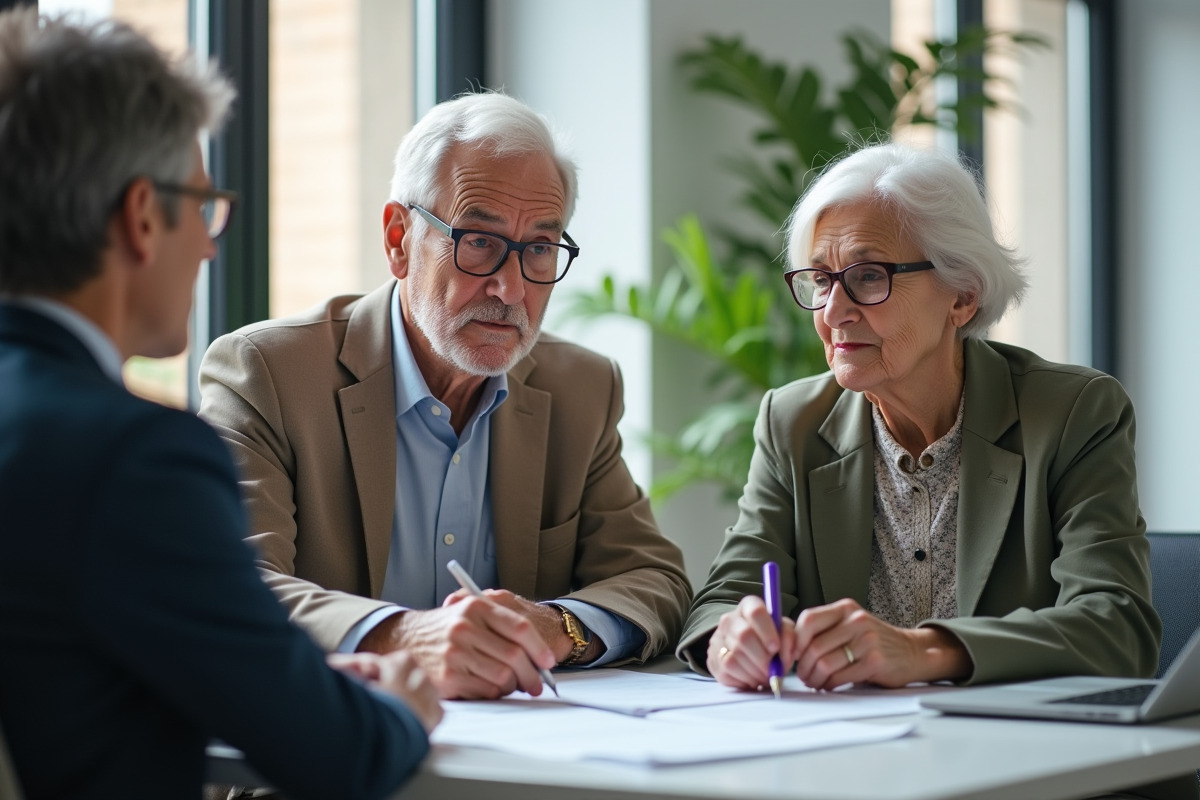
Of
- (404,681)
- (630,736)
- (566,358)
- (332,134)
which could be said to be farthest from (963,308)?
(332,134)

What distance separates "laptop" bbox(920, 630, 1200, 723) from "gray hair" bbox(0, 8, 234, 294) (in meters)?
0.99

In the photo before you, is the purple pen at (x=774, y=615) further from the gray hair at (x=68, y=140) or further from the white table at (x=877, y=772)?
the gray hair at (x=68, y=140)

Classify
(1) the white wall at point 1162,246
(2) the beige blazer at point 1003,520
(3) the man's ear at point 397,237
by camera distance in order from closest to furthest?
(2) the beige blazer at point 1003,520 → (3) the man's ear at point 397,237 → (1) the white wall at point 1162,246

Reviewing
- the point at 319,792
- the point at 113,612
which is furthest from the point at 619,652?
the point at 113,612

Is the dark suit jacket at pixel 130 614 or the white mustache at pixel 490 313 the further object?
the white mustache at pixel 490 313

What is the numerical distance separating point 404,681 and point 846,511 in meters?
1.08

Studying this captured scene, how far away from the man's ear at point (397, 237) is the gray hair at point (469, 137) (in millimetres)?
31

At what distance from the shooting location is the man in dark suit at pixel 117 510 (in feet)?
3.40

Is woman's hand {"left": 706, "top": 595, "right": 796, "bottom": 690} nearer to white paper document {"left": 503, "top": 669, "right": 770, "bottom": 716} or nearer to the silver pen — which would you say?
white paper document {"left": 503, "top": 669, "right": 770, "bottom": 716}

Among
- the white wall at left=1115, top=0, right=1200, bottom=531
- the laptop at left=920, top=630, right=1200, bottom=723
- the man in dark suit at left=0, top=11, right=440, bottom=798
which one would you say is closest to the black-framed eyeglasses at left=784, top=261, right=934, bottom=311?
the laptop at left=920, top=630, right=1200, bottom=723

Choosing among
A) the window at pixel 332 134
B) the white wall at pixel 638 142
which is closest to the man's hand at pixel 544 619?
the window at pixel 332 134

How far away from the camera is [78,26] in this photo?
1.18m

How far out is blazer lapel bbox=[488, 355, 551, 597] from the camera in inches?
90.0

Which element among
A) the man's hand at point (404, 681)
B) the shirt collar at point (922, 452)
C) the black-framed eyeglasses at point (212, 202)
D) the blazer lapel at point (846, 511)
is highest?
the black-framed eyeglasses at point (212, 202)
